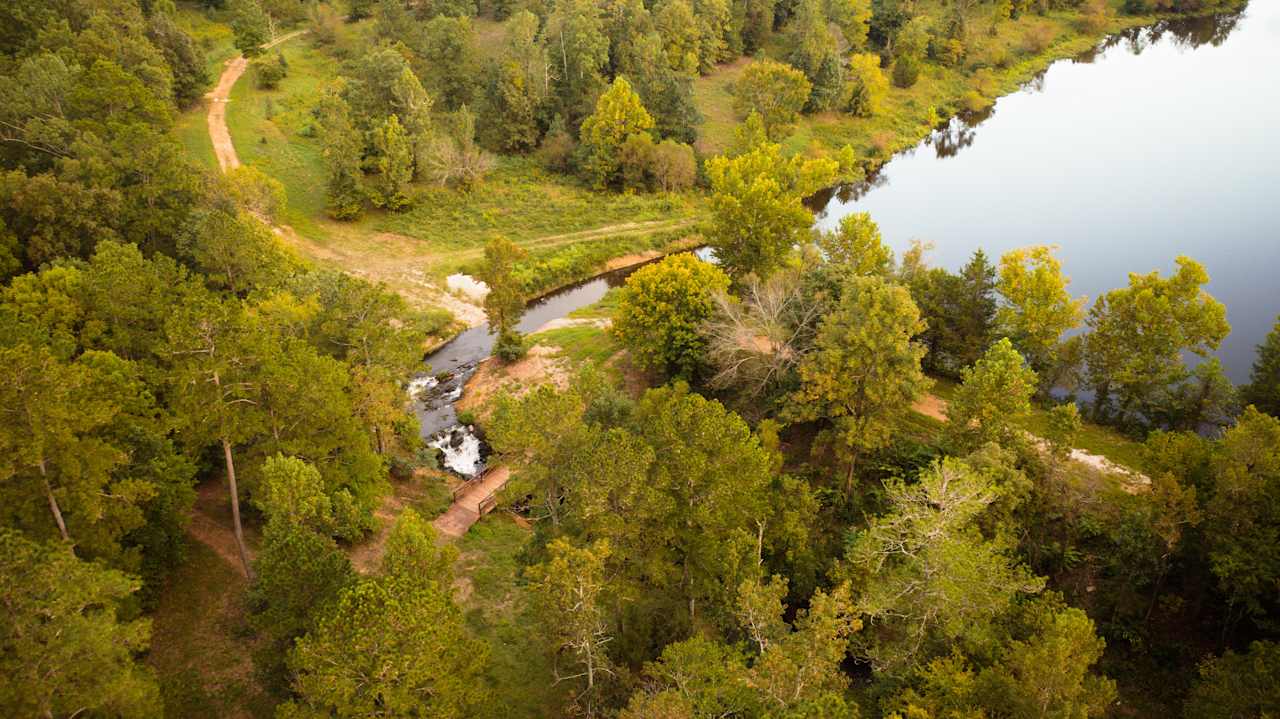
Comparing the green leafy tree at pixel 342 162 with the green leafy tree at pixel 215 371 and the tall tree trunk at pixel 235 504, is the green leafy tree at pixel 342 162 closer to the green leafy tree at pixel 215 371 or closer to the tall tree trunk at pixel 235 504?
the green leafy tree at pixel 215 371

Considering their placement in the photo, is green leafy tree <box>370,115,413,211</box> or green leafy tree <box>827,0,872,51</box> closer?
green leafy tree <box>370,115,413,211</box>

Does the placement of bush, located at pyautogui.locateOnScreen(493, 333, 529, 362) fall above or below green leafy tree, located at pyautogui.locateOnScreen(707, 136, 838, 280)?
below

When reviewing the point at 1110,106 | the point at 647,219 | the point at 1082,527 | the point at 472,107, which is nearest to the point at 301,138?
the point at 472,107

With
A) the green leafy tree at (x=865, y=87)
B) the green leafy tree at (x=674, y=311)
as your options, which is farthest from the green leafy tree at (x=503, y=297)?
the green leafy tree at (x=865, y=87)

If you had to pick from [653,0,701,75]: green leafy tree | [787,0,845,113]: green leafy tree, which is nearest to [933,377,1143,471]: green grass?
[787,0,845,113]: green leafy tree

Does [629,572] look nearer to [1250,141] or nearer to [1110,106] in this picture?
[1250,141]

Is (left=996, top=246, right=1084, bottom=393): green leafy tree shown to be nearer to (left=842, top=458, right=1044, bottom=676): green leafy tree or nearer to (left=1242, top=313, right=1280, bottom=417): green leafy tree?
(left=1242, top=313, right=1280, bottom=417): green leafy tree

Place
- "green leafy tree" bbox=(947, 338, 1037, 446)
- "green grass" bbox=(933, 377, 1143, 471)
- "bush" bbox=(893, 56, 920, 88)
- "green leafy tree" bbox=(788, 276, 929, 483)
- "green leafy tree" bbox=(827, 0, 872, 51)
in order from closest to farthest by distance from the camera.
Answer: "green leafy tree" bbox=(947, 338, 1037, 446)
"green leafy tree" bbox=(788, 276, 929, 483)
"green grass" bbox=(933, 377, 1143, 471)
"bush" bbox=(893, 56, 920, 88)
"green leafy tree" bbox=(827, 0, 872, 51)
